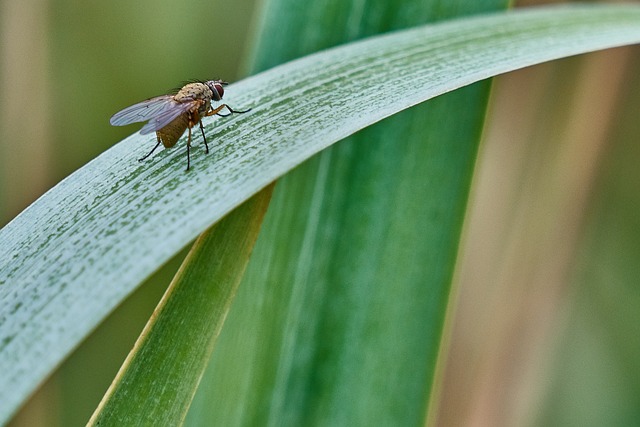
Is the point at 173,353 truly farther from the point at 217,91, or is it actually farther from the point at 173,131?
the point at 217,91

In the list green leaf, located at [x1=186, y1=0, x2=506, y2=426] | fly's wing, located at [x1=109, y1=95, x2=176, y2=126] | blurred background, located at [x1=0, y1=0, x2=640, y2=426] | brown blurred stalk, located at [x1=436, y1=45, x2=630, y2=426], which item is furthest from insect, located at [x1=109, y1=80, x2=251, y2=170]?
brown blurred stalk, located at [x1=436, y1=45, x2=630, y2=426]

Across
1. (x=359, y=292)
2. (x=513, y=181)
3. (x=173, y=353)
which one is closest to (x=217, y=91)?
(x=359, y=292)

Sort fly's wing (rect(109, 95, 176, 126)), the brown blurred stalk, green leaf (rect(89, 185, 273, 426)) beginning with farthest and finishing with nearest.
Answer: the brown blurred stalk
fly's wing (rect(109, 95, 176, 126))
green leaf (rect(89, 185, 273, 426))

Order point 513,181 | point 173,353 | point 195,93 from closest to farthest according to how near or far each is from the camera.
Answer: point 173,353, point 195,93, point 513,181

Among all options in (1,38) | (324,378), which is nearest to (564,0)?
(324,378)

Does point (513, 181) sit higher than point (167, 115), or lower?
higher

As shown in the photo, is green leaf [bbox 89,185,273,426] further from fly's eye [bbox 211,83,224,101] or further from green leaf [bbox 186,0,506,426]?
fly's eye [bbox 211,83,224,101]
